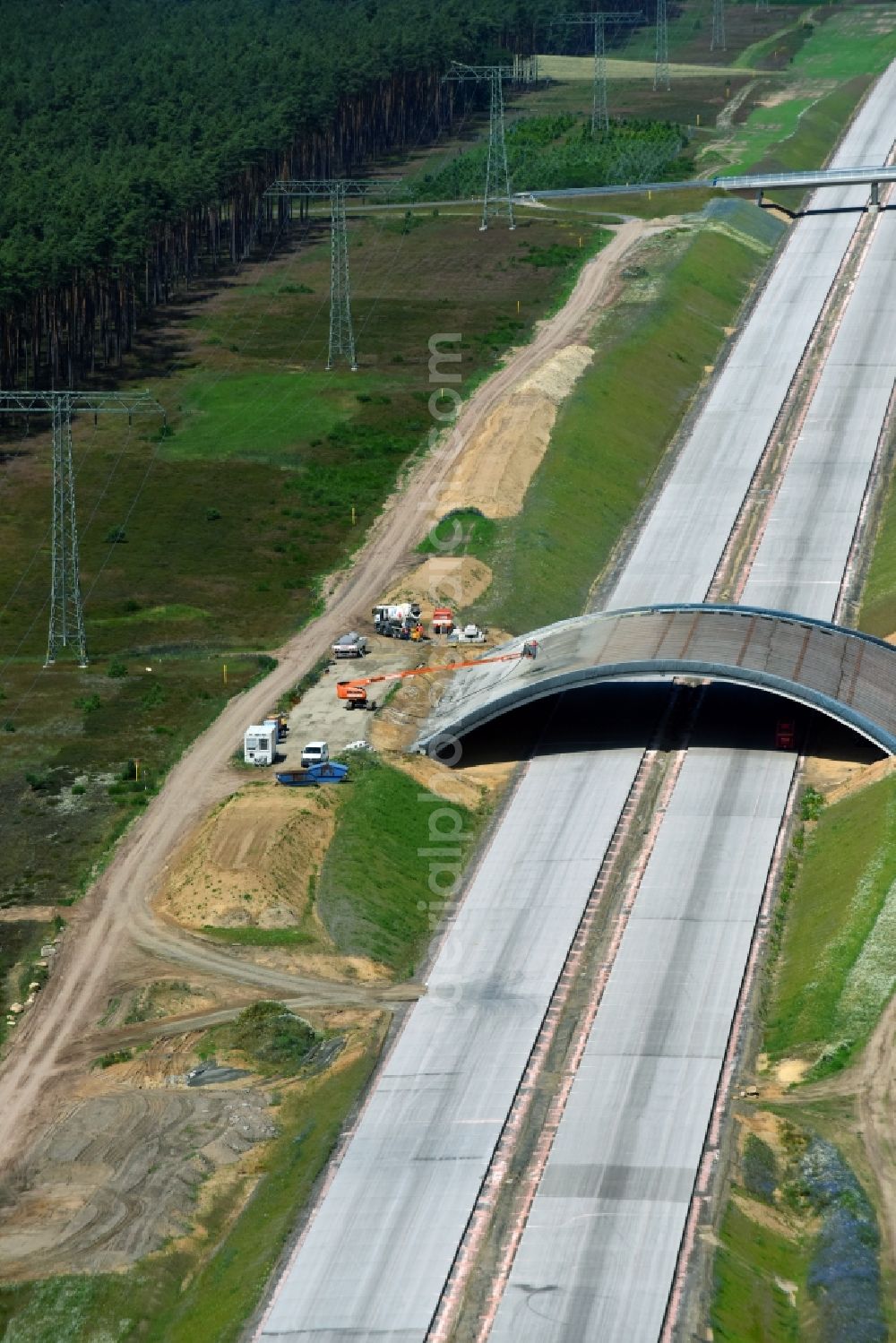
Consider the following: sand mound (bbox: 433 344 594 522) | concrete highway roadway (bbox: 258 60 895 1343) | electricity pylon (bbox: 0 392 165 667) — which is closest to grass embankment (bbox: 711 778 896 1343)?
concrete highway roadway (bbox: 258 60 895 1343)

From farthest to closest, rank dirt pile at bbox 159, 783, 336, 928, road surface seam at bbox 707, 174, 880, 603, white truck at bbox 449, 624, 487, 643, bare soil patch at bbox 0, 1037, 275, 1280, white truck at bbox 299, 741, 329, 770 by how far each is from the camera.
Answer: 1. road surface seam at bbox 707, 174, 880, 603
2. white truck at bbox 449, 624, 487, 643
3. white truck at bbox 299, 741, 329, 770
4. dirt pile at bbox 159, 783, 336, 928
5. bare soil patch at bbox 0, 1037, 275, 1280

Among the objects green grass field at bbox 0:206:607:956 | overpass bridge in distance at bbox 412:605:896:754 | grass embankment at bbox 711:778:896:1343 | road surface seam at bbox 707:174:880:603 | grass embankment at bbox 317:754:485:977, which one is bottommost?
green grass field at bbox 0:206:607:956

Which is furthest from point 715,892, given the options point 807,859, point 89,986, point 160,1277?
point 160,1277

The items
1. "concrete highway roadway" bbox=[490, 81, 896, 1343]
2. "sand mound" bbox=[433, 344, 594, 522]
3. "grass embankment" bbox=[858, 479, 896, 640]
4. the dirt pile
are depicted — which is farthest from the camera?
"sand mound" bbox=[433, 344, 594, 522]

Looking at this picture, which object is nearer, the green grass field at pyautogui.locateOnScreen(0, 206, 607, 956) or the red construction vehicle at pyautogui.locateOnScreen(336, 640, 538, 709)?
the green grass field at pyautogui.locateOnScreen(0, 206, 607, 956)

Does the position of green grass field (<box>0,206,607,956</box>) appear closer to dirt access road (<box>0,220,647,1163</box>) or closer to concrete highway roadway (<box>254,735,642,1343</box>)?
dirt access road (<box>0,220,647,1163</box>)

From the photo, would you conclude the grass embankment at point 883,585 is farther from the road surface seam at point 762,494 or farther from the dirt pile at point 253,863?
the dirt pile at point 253,863

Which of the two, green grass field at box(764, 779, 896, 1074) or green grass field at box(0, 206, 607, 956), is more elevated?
green grass field at box(764, 779, 896, 1074)
